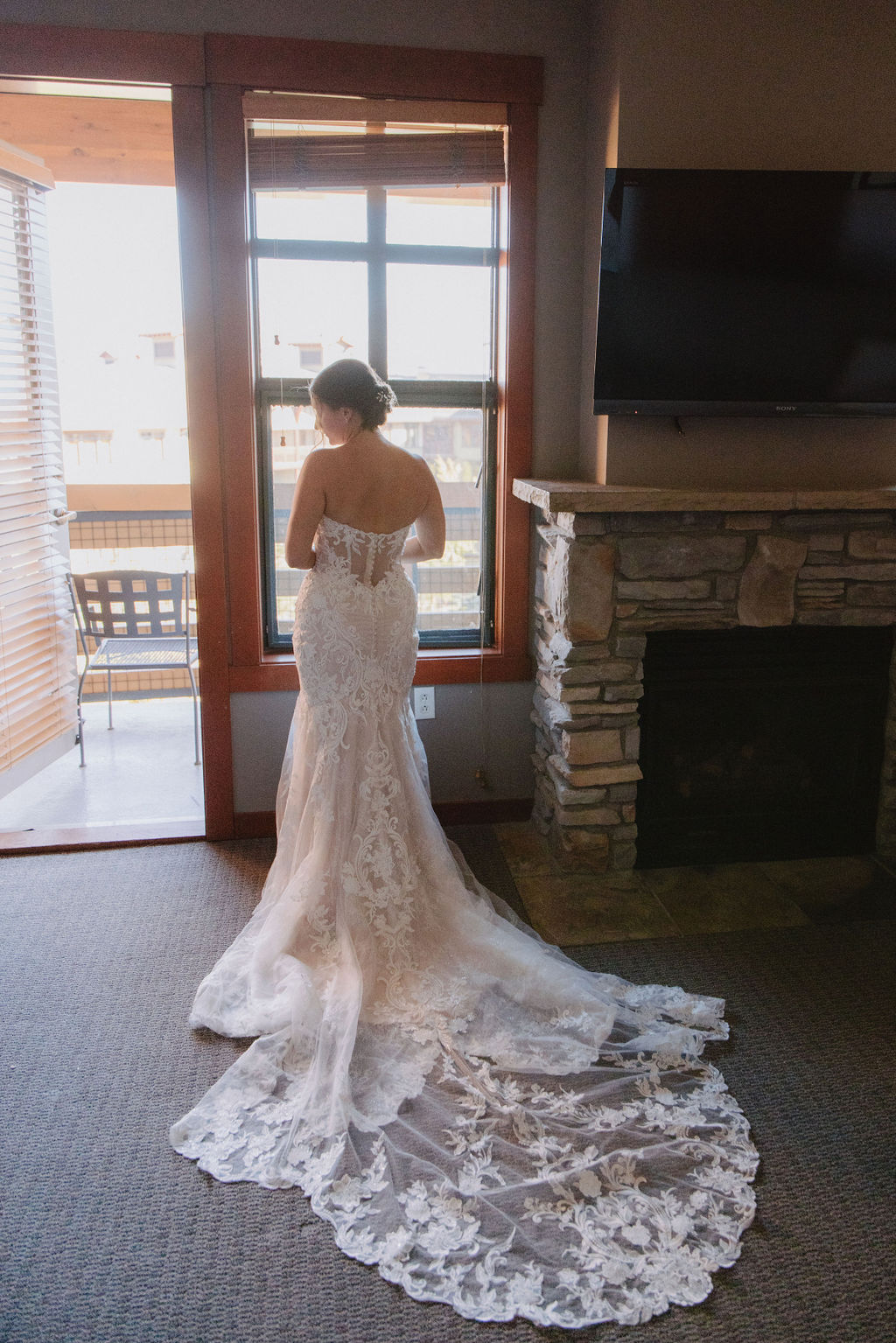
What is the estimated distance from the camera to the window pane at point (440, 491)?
331 cm

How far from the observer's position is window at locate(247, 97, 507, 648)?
3.08m

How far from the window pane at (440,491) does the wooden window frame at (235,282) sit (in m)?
0.10

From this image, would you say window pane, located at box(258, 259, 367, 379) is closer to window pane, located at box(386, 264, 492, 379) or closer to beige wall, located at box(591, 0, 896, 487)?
window pane, located at box(386, 264, 492, 379)

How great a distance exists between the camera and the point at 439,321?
3299mm

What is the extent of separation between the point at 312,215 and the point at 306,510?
3.91 ft

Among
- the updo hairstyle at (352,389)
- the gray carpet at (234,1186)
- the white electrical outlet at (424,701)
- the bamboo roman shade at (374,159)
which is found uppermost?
the bamboo roman shade at (374,159)

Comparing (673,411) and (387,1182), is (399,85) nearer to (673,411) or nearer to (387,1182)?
(673,411)

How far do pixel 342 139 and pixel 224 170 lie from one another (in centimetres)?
38

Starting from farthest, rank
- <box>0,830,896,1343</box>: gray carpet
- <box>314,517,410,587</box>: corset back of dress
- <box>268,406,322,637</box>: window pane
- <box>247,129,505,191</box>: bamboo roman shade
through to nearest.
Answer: <box>268,406,322,637</box>: window pane → <box>247,129,505,191</box>: bamboo roman shade → <box>314,517,410,587</box>: corset back of dress → <box>0,830,896,1343</box>: gray carpet

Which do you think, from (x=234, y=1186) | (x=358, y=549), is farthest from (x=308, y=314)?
(x=234, y=1186)

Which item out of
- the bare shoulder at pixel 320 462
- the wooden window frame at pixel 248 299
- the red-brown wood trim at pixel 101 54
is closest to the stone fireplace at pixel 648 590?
the wooden window frame at pixel 248 299

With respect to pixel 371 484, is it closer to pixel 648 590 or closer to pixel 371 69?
pixel 648 590

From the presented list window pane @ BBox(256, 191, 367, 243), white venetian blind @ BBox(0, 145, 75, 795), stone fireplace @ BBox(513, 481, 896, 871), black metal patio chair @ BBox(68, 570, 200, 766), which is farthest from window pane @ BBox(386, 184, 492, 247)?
black metal patio chair @ BBox(68, 570, 200, 766)

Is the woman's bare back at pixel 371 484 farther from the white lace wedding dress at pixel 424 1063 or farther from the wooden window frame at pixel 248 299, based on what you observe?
the wooden window frame at pixel 248 299
